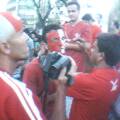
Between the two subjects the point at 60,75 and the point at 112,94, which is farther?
the point at 112,94

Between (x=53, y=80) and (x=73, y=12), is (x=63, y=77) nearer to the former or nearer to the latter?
(x=53, y=80)

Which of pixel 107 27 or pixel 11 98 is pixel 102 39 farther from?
pixel 107 27

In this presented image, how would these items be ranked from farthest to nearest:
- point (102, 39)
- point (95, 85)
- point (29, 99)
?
point (102, 39) → point (95, 85) → point (29, 99)

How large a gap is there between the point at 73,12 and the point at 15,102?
4.53 metres

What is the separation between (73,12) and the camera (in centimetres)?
611

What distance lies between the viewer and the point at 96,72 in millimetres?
2783

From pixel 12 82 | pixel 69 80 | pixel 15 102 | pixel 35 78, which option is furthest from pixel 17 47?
pixel 35 78

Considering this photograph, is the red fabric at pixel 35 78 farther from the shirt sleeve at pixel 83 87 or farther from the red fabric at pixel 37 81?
the shirt sleeve at pixel 83 87

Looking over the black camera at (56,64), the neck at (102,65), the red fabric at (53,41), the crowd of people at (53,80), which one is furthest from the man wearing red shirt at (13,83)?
the red fabric at (53,41)

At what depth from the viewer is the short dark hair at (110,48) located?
2834mm

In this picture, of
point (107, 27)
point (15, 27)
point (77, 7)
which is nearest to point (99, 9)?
point (107, 27)

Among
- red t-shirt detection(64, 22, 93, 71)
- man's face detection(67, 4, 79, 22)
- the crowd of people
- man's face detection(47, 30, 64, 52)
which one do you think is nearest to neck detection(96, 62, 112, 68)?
the crowd of people

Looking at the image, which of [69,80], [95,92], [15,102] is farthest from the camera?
[95,92]

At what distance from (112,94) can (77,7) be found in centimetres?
375
